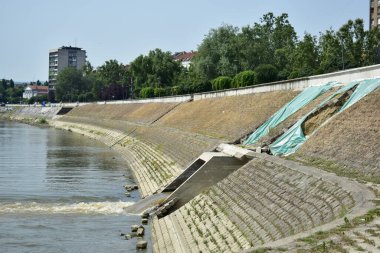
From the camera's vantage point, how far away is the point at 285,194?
736 inches

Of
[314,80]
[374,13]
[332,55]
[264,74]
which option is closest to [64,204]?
[314,80]

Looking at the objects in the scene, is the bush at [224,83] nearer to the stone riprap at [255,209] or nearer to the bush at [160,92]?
the bush at [160,92]

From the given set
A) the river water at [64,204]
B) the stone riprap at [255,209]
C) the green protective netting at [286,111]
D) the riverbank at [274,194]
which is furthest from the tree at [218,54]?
the stone riprap at [255,209]

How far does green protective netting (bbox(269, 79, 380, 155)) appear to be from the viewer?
92.0 ft

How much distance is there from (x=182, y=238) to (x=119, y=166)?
101ft

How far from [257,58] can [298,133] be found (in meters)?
68.4

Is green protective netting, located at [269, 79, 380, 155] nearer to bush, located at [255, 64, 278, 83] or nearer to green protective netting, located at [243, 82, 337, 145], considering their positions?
green protective netting, located at [243, 82, 337, 145]

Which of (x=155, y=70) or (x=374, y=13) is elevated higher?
(x=374, y=13)

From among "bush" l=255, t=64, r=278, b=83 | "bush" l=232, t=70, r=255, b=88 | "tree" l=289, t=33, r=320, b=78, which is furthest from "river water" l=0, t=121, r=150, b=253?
"tree" l=289, t=33, r=320, b=78

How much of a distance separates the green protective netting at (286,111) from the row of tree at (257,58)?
22067 mm

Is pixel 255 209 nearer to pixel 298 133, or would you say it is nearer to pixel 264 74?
pixel 298 133

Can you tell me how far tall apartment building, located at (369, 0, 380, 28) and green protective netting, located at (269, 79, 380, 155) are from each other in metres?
80.1

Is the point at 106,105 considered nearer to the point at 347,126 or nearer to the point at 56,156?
the point at 56,156

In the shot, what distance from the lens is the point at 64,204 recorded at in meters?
31.3
